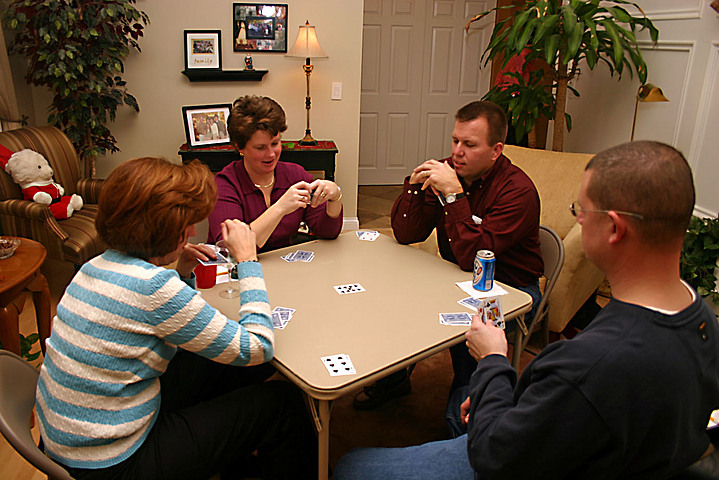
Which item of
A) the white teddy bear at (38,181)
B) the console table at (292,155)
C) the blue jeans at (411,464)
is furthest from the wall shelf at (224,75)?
the blue jeans at (411,464)

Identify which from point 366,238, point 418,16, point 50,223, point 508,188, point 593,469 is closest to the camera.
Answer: point 593,469

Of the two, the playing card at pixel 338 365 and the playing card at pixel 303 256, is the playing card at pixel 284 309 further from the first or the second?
the playing card at pixel 303 256

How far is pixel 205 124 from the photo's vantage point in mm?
4348

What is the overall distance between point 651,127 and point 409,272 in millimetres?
2349

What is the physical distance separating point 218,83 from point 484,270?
327 cm

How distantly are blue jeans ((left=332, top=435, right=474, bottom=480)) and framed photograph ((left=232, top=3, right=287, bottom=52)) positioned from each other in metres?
3.70

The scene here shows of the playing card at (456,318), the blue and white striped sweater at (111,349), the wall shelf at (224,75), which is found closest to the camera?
the blue and white striped sweater at (111,349)

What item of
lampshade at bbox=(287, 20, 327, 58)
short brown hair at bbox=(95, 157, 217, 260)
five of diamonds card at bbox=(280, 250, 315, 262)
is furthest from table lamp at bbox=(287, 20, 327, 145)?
short brown hair at bbox=(95, 157, 217, 260)

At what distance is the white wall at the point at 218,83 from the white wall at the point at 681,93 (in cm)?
202

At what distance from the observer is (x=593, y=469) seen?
97cm

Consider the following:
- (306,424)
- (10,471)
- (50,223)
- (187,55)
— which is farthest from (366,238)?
(187,55)

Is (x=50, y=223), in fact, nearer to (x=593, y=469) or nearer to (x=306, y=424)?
(x=306, y=424)

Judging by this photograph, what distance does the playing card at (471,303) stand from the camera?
1.79 meters

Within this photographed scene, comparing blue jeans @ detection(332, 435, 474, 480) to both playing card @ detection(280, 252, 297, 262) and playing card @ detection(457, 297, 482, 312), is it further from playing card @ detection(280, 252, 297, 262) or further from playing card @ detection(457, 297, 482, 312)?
playing card @ detection(280, 252, 297, 262)
